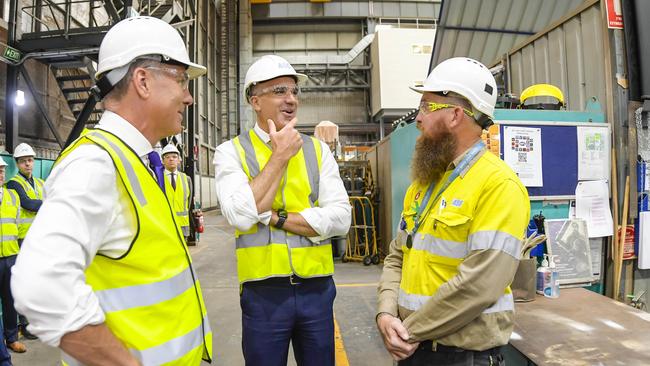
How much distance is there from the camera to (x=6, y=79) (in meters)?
7.00

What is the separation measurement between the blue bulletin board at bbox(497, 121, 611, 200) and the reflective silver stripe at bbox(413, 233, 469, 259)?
1.72 m

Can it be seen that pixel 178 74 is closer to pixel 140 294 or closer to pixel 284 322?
pixel 140 294

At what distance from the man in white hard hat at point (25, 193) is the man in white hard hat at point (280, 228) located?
3.66m

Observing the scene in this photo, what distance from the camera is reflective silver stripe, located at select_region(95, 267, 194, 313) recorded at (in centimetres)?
106

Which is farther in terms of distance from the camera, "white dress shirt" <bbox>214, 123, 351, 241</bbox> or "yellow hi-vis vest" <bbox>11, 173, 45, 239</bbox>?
"yellow hi-vis vest" <bbox>11, 173, 45, 239</bbox>

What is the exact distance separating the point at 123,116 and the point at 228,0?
2183cm

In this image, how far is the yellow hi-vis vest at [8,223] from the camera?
3928mm

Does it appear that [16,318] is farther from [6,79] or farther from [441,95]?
[6,79]

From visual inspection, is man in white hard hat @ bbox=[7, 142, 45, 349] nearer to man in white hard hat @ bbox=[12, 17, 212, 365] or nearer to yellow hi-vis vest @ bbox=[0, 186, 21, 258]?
yellow hi-vis vest @ bbox=[0, 186, 21, 258]

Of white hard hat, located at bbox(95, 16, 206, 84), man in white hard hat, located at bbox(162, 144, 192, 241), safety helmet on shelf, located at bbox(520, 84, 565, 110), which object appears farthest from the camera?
man in white hard hat, located at bbox(162, 144, 192, 241)

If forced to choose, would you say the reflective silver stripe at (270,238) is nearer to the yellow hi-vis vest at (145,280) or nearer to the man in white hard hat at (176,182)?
the yellow hi-vis vest at (145,280)

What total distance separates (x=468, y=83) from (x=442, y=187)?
0.48 m

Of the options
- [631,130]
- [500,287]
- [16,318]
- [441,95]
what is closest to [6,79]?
[16,318]

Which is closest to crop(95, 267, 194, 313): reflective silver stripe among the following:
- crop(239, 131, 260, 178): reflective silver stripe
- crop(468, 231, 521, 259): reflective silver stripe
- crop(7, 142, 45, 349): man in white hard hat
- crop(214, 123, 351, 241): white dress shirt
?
crop(214, 123, 351, 241): white dress shirt
